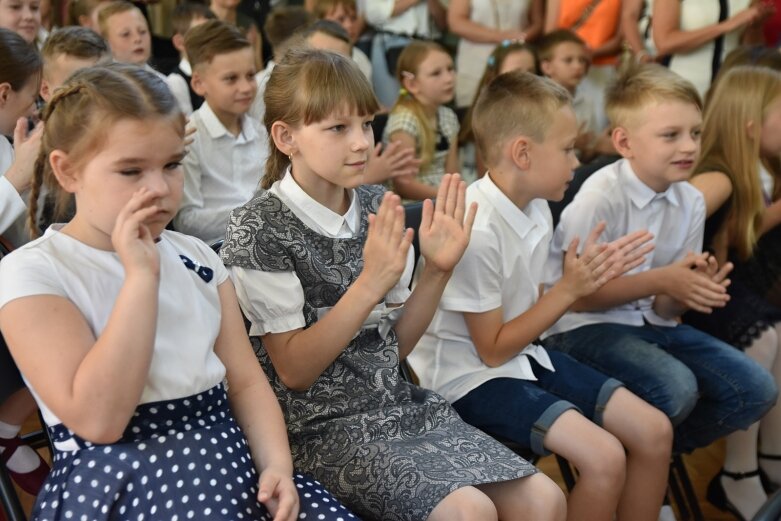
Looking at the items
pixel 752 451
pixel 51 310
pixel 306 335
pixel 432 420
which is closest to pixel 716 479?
pixel 752 451

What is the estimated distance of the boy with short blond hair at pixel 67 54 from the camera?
108 inches

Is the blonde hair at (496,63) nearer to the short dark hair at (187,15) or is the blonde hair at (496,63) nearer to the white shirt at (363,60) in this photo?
the white shirt at (363,60)

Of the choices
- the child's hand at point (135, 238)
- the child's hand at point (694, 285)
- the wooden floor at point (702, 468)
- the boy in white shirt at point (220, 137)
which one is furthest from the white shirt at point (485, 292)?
the boy in white shirt at point (220, 137)

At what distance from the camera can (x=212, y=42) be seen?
3096 millimetres

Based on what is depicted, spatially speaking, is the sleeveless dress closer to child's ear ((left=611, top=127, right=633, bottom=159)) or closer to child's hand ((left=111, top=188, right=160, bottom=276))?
child's ear ((left=611, top=127, right=633, bottom=159))

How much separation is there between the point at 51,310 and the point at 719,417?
1.53 m

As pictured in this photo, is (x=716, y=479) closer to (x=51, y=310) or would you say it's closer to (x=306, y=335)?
(x=306, y=335)

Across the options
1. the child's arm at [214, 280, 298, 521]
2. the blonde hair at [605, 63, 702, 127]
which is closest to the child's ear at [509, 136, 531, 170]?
the blonde hair at [605, 63, 702, 127]

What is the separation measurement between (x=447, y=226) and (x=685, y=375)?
0.70 m

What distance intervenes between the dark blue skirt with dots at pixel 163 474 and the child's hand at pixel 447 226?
55cm

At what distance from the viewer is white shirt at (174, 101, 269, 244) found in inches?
110

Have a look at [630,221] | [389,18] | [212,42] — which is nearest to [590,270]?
[630,221]

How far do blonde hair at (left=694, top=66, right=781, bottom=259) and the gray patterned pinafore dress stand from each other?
3.88 ft

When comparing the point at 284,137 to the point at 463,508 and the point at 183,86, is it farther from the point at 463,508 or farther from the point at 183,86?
the point at 183,86
